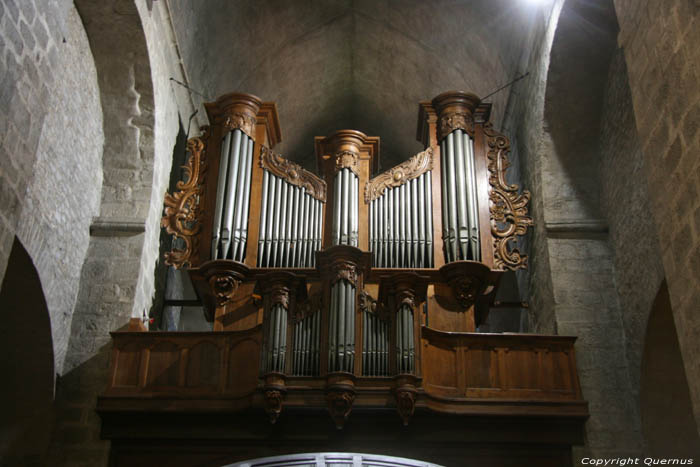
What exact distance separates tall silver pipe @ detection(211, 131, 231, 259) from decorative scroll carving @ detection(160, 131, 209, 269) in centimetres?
27

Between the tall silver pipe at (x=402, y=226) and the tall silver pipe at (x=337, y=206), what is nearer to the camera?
the tall silver pipe at (x=402, y=226)

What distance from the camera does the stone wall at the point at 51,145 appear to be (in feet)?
22.3

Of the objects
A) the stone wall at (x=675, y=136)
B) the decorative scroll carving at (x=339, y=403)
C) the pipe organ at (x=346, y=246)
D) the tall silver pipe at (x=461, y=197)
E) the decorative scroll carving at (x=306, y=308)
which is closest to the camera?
the stone wall at (x=675, y=136)

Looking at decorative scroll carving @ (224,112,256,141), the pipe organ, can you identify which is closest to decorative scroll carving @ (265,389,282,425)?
the pipe organ

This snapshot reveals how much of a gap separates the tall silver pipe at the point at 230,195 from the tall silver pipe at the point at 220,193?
0.05 m

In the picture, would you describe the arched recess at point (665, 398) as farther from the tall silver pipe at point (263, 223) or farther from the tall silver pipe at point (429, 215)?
the tall silver pipe at point (263, 223)

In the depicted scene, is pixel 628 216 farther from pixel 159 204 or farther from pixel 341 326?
pixel 159 204

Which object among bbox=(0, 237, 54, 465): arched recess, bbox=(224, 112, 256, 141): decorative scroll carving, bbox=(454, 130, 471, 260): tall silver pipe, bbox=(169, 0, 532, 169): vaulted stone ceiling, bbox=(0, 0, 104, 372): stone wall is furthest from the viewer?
bbox=(169, 0, 532, 169): vaulted stone ceiling

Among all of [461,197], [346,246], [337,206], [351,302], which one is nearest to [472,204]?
[461,197]

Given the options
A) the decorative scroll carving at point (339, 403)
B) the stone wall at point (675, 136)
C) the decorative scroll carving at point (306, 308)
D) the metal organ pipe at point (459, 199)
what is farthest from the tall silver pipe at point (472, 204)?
the stone wall at point (675, 136)

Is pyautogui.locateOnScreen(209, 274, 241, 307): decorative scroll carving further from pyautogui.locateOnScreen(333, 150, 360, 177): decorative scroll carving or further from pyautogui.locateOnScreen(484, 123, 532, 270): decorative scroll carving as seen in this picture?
pyautogui.locateOnScreen(484, 123, 532, 270): decorative scroll carving

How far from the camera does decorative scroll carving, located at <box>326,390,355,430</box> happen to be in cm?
890

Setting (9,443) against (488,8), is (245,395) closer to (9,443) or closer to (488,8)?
(9,443)

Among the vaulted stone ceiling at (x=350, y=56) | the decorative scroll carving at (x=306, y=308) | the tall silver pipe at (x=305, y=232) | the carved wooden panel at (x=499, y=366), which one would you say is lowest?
the carved wooden panel at (x=499, y=366)
